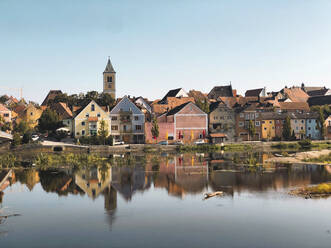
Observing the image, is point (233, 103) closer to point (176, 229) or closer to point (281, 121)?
point (281, 121)

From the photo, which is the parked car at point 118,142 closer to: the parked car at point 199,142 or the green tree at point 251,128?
the parked car at point 199,142

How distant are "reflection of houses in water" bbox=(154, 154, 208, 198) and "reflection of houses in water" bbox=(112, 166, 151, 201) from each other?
1.39m

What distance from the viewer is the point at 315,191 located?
32.7 metres

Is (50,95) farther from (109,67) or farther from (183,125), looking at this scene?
(183,125)

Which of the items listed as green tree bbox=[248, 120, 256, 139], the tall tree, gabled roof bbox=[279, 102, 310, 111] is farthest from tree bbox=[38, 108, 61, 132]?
gabled roof bbox=[279, 102, 310, 111]

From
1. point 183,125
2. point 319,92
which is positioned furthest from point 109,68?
point 319,92

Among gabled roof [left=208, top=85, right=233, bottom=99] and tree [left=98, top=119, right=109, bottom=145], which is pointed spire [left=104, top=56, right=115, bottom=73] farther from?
tree [left=98, top=119, right=109, bottom=145]

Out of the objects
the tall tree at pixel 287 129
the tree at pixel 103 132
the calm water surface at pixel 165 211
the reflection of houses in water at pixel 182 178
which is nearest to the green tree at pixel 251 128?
the tall tree at pixel 287 129

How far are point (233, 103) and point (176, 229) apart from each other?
96024 millimetres

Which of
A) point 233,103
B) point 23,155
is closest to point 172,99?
point 233,103

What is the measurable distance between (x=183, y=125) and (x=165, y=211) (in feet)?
195

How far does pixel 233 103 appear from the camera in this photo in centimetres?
11738

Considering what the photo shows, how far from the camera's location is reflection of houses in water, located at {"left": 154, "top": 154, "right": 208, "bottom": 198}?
36.3 meters

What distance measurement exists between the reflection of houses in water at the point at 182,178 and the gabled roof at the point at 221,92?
7524 cm
